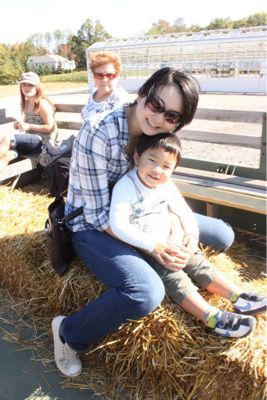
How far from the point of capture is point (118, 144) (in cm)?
210

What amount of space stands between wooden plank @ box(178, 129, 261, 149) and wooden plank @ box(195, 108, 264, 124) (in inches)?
7.8

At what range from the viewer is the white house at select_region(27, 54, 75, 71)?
44.0 metres

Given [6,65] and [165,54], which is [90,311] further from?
[6,65]

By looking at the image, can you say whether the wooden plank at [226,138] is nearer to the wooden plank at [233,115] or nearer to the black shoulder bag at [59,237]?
the wooden plank at [233,115]

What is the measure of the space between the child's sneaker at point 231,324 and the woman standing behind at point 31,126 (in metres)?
3.25

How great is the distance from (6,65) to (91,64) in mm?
35787

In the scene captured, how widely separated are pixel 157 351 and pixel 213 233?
2.73ft

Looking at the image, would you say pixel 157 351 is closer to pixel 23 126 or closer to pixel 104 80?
pixel 104 80

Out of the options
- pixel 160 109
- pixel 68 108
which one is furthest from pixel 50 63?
pixel 160 109

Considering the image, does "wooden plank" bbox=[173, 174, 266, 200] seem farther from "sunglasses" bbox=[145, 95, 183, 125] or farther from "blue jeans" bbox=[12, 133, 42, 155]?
"blue jeans" bbox=[12, 133, 42, 155]

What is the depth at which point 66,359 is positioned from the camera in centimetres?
213

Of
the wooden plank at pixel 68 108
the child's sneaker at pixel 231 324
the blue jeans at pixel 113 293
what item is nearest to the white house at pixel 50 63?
the wooden plank at pixel 68 108

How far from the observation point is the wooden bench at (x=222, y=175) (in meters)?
3.28

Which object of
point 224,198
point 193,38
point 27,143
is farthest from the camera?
point 193,38
